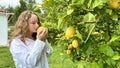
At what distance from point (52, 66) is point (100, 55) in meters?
8.25

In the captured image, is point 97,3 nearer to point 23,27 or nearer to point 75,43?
point 75,43

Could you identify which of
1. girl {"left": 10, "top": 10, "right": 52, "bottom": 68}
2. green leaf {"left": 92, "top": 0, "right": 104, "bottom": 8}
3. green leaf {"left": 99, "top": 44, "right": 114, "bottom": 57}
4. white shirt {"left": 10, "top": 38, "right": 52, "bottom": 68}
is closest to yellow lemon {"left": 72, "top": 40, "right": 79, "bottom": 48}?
green leaf {"left": 99, "top": 44, "right": 114, "bottom": 57}

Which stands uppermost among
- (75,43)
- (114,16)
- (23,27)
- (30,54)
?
(114,16)

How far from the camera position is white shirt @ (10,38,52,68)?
10.1ft

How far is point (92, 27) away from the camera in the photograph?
1581 mm

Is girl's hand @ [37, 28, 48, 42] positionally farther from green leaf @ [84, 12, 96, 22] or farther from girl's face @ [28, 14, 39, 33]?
green leaf @ [84, 12, 96, 22]

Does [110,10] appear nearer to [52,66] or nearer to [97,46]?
[97,46]

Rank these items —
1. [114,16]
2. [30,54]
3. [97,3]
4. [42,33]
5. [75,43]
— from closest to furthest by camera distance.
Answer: [97,3] < [114,16] < [75,43] < [42,33] < [30,54]

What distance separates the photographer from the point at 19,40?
327cm

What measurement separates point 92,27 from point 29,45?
5.65ft

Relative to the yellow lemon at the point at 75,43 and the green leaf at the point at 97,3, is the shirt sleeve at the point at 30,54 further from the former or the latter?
the green leaf at the point at 97,3

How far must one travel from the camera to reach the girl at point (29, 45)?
3.07 metres

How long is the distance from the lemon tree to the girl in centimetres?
115

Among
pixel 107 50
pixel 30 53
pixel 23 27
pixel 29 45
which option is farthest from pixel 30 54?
pixel 107 50
